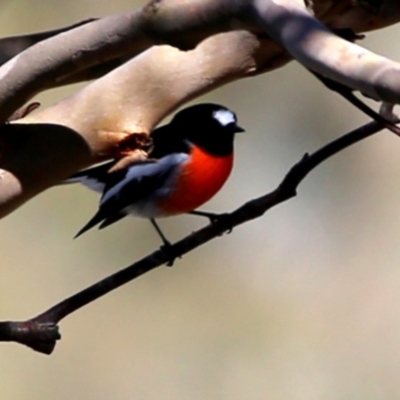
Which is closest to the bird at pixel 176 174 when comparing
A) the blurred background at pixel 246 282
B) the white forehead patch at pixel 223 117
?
the white forehead patch at pixel 223 117

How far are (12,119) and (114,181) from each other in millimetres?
620

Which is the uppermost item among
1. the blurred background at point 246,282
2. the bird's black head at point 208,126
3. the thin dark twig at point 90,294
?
the thin dark twig at point 90,294

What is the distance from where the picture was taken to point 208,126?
163 cm

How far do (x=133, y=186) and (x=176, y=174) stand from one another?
0.10m

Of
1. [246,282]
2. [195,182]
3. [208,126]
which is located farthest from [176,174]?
[246,282]

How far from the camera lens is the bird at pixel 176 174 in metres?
1.46

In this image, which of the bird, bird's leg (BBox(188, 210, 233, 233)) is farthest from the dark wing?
bird's leg (BBox(188, 210, 233, 233))

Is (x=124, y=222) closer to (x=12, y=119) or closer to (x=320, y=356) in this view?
(x=320, y=356)

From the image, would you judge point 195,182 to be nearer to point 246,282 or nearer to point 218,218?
point 218,218

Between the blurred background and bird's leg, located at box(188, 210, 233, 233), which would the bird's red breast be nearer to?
bird's leg, located at box(188, 210, 233, 233)

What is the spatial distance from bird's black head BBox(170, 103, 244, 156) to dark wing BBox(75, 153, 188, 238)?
0.22ft

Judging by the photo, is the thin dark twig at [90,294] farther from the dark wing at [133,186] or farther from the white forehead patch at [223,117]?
the white forehead patch at [223,117]

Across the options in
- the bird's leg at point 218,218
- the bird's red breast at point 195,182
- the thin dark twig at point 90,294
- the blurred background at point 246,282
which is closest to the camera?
the thin dark twig at point 90,294

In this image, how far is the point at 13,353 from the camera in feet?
7.45
